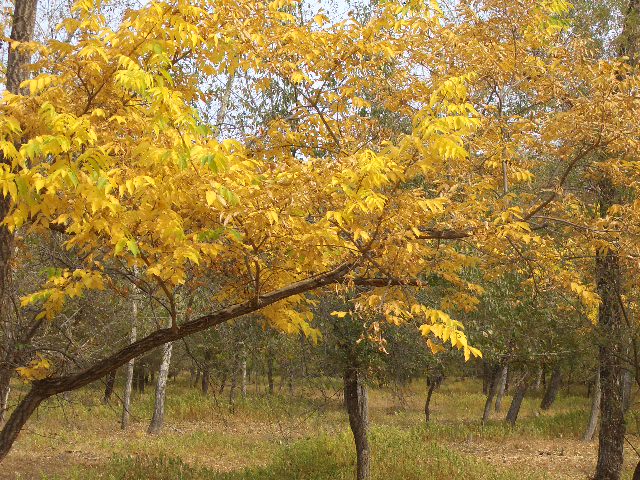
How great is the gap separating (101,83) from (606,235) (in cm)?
457

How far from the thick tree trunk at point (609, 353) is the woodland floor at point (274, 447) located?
1595 mm

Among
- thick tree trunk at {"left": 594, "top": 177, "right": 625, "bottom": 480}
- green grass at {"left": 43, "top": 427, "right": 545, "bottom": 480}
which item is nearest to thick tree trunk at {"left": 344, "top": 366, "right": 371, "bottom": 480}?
green grass at {"left": 43, "top": 427, "right": 545, "bottom": 480}

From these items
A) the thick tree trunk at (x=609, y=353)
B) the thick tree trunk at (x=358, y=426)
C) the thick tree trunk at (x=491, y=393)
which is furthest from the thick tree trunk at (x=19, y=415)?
the thick tree trunk at (x=491, y=393)

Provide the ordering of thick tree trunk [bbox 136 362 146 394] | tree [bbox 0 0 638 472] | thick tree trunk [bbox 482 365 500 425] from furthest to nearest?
thick tree trunk [bbox 136 362 146 394], thick tree trunk [bbox 482 365 500 425], tree [bbox 0 0 638 472]

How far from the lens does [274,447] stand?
50.1ft

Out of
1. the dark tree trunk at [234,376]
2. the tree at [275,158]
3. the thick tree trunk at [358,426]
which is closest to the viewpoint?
the tree at [275,158]

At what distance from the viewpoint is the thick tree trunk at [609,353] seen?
8.45 m

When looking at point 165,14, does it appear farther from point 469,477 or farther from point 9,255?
point 469,477

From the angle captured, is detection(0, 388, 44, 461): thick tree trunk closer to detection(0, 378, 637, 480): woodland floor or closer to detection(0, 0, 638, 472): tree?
detection(0, 0, 638, 472): tree

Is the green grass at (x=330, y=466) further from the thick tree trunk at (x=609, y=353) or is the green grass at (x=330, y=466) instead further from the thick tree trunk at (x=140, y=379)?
the thick tree trunk at (x=140, y=379)

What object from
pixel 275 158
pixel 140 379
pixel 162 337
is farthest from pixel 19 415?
pixel 140 379

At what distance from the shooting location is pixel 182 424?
19812mm

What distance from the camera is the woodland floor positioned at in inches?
Result: 444

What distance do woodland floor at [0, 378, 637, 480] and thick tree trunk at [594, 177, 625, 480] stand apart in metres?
1.59
